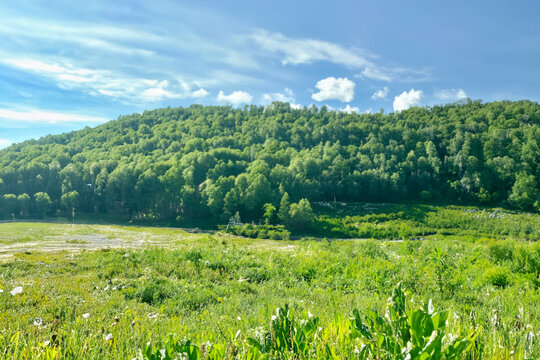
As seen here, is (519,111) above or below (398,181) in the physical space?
above

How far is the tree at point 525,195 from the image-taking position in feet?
242

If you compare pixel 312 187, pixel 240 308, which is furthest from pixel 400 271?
pixel 312 187

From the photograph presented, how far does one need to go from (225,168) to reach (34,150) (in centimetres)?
8324

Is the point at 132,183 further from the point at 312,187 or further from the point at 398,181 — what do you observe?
the point at 398,181

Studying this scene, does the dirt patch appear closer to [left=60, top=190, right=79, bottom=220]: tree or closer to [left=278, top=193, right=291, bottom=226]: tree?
[left=278, top=193, right=291, bottom=226]: tree

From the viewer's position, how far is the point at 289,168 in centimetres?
8294

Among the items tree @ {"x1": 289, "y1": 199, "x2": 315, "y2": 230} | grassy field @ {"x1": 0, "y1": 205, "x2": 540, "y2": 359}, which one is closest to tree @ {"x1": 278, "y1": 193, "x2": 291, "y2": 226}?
tree @ {"x1": 289, "y1": 199, "x2": 315, "y2": 230}

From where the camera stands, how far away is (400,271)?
970cm

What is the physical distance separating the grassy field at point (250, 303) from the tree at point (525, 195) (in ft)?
263

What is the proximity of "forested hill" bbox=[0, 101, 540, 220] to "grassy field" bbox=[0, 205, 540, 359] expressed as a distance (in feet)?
179

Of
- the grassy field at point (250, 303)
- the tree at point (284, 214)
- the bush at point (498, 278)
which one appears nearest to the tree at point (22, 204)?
the tree at point (284, 214)

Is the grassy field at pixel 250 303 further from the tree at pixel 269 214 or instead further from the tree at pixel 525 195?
the tree at pixel 525 195

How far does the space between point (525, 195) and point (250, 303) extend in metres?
92.2

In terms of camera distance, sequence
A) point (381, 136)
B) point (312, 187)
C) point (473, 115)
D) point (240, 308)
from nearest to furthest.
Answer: point (240, 308)
point (312, 187)
point (381, 136)
point (473, 115)
